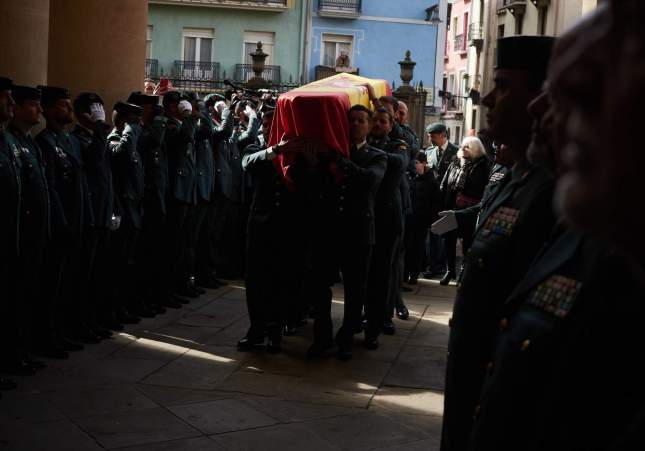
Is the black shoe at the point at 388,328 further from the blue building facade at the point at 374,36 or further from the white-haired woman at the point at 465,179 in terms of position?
the blue building facade at the point at 374,36

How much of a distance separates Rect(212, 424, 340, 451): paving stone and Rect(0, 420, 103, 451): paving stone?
735 mm

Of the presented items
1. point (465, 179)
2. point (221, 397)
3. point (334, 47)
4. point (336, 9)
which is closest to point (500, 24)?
point (336, 9)

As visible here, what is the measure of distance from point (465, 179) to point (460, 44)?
4103cm

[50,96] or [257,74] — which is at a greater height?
[257,74]

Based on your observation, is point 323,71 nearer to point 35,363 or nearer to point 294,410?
point 35,363

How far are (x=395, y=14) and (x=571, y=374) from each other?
128 ft

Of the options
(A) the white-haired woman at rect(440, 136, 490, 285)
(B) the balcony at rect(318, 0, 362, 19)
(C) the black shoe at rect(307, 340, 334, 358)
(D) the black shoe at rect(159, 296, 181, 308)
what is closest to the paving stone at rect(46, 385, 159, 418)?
(C) the black shoe at rect(307, 340, 334, 358)

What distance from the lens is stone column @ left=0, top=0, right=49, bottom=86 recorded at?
8.48 m

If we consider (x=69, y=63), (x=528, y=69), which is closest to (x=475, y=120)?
(x=69, y=63)

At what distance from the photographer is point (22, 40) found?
856cm

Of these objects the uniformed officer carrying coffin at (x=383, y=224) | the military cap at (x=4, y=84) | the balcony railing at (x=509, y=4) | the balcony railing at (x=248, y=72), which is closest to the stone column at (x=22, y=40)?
the military cap at (x=4, y=84)

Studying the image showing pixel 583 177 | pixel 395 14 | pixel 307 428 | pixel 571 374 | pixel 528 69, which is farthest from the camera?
pixel 395 14

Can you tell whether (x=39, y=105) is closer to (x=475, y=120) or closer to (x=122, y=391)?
(x=122, y=391)

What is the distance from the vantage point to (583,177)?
43.0 inches
